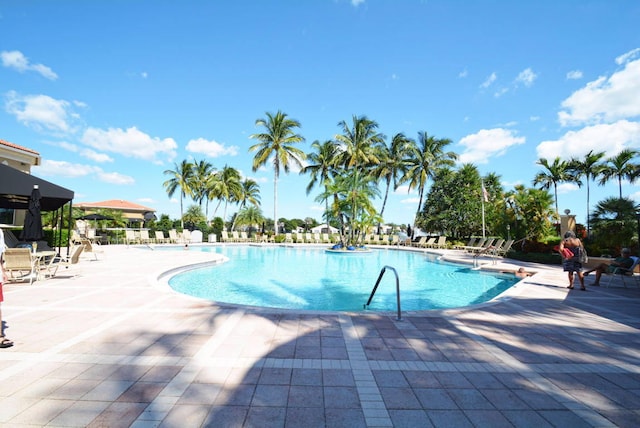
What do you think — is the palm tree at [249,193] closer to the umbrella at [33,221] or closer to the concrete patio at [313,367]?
the umbrella at [33,221]

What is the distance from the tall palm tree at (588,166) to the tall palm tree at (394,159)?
56.5ft

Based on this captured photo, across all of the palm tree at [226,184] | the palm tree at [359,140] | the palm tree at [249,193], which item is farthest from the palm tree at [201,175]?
the palm tree at [359,140]

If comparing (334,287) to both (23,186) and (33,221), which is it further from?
(23,186)

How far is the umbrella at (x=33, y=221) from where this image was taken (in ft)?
28.8

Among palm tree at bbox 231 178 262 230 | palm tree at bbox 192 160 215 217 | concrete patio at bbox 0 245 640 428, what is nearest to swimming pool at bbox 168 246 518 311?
concrete patio at bbox 0 245 640 428

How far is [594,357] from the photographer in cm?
353

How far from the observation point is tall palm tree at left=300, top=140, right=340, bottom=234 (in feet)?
99.9

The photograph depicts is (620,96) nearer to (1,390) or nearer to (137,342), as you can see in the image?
(137,342)

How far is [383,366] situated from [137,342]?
10.1ft

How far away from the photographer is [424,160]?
30125mm

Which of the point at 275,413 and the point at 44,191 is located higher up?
the point at 44,191

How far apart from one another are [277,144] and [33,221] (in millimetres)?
21838

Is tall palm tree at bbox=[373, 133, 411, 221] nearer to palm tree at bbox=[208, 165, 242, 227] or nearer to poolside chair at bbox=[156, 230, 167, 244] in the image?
palm tree at bbox=[208, 165, 242, 227]

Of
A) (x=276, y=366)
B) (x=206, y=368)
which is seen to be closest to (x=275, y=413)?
(x=276, y=366)
